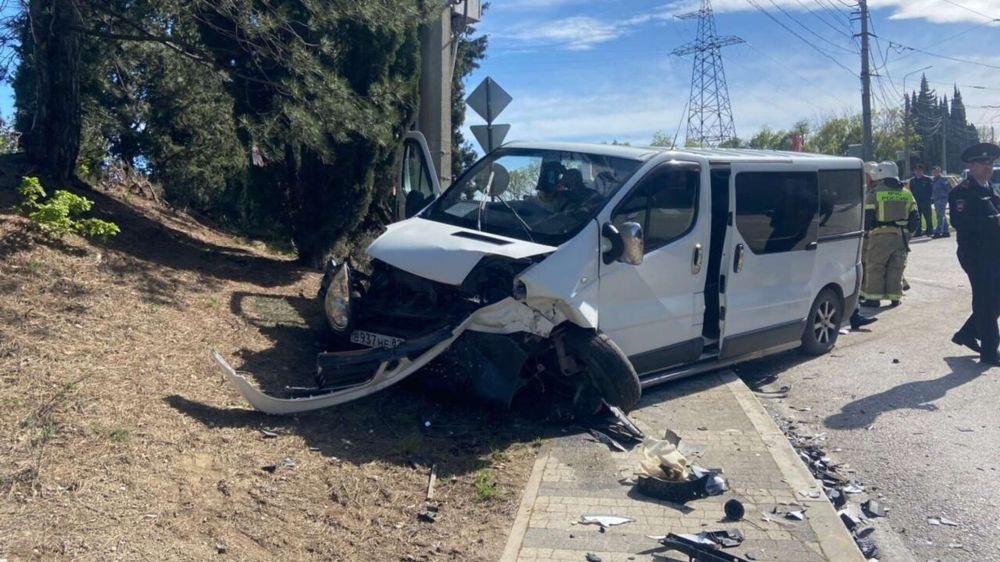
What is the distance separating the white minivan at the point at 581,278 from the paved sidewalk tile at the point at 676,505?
56cm

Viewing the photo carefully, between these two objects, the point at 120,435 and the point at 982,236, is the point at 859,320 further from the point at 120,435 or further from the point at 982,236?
the point at 120,435

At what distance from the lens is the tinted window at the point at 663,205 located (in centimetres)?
712

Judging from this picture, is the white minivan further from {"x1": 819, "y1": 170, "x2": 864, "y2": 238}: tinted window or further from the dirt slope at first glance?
the dirt slope

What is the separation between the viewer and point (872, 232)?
12.3 meters

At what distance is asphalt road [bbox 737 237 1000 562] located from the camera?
5359 millimetres

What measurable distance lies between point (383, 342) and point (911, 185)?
1810 cm

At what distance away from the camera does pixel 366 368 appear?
632 cm

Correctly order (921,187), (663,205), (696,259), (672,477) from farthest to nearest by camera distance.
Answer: (921,187) → (696,259) → (663,205) → (672,477)

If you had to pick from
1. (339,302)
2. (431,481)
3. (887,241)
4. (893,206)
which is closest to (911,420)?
(431,481)

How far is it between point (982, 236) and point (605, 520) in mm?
6130

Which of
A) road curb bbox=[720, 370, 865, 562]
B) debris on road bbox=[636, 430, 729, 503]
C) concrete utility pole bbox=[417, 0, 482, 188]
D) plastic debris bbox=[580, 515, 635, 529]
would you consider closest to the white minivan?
road curb bbox=[720, 370, 865, 562]

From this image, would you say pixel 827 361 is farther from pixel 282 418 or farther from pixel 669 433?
pixel 282 418

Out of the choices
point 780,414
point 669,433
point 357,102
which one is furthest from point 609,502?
point 357,102

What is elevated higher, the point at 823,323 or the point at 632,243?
the point at 632,243
